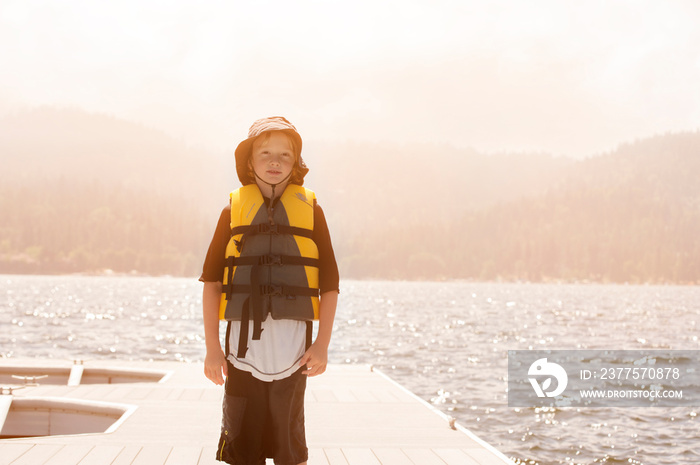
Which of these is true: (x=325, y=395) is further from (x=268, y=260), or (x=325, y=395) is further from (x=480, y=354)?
(x=480, y=354)

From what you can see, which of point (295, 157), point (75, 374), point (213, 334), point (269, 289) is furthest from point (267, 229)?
point (75, 374)

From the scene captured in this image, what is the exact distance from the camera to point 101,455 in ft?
20.0

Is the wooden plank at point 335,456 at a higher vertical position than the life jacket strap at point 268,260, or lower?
lower

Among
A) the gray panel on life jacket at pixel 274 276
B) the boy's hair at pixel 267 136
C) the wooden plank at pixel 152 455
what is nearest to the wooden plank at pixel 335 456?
the wooden plank at pixel 152 455

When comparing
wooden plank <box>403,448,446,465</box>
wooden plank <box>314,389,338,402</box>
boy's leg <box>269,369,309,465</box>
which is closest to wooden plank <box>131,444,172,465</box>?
wooden plank <box>403,448,446,465</box>

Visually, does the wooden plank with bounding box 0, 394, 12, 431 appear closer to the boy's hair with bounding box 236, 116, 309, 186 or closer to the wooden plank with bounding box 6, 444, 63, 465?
the wooden plank with bounding box 6, 444, 63, 465

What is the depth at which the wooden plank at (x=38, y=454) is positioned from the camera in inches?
225

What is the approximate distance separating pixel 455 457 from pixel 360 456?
88cm

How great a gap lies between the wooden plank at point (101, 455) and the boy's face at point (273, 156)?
11.3ft

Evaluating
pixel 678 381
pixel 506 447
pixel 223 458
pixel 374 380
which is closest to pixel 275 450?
pixel 223 458

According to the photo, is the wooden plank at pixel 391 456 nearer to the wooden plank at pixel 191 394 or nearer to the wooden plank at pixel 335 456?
the wooden plank at pixel 335 456

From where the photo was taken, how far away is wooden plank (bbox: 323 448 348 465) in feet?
20.4

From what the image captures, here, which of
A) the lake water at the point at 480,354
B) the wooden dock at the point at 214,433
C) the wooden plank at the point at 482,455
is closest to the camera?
the wooden dock at the point at 214,433

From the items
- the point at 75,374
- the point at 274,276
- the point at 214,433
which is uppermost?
the point at 274,276
